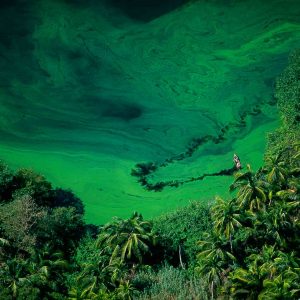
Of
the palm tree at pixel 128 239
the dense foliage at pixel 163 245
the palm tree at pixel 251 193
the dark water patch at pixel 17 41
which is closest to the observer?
the dense foliage at pixel 163 245

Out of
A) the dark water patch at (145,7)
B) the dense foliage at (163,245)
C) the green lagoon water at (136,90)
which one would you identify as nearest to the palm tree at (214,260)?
the dense foliage at (163,245)

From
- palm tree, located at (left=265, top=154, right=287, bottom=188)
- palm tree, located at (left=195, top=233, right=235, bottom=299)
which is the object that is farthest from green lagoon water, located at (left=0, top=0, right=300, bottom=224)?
palm tree, located at (left=195, top=233, right=235, bottom=299)

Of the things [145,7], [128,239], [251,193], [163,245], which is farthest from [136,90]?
[251,193]

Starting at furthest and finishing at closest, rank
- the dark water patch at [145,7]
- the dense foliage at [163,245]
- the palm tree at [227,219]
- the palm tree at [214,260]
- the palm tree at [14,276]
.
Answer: the dark water patch at [145,7]
the palm tree at [227,219]
the palm tree at [14,276]
the palm tree at [214,260]
the dense foliage at [163,245]

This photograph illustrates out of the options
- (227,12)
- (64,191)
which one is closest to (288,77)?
(227,12)

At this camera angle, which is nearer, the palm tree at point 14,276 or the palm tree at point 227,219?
the palm tree at point 14,276

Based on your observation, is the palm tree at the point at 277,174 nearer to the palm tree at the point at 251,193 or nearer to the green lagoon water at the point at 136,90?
the palm tree at the point at 251,193
